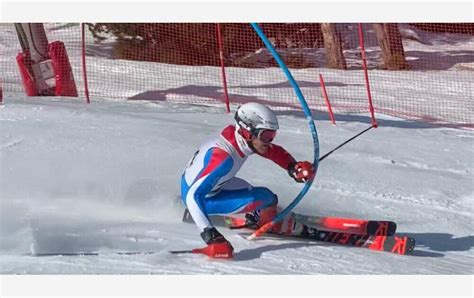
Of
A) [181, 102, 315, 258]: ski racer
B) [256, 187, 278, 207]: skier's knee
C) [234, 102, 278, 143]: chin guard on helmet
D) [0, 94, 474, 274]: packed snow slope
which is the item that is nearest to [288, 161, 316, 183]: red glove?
[181, 102, 315, 258]: ski racer

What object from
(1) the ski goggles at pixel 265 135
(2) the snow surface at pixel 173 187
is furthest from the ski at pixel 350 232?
(1) the ski goggles at pixel 265 135

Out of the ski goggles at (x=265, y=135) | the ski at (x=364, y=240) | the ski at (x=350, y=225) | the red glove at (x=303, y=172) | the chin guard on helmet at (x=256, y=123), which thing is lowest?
the ski at (x=364, y=240)

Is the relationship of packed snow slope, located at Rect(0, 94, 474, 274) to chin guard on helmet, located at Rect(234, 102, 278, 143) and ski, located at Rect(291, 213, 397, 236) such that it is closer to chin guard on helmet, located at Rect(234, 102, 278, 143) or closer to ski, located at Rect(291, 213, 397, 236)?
ski, located at Rect(291, 213, 397, 236)

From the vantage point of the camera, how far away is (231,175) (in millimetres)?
7715

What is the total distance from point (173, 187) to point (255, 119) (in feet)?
6.69

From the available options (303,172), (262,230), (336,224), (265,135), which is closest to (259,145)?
(265,135)

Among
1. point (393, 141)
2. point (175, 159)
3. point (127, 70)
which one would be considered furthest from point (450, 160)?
point (127, 70)

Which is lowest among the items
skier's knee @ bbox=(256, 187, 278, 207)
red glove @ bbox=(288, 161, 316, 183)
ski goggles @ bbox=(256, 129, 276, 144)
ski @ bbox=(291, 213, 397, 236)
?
ski @ bbox=(291, 213, 397, 236)

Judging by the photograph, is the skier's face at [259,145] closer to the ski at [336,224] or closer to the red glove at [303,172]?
the red glove at [303,172]

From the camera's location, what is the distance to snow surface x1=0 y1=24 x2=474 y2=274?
7438mm

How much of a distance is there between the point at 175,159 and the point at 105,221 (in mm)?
2312

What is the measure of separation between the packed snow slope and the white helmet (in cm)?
88

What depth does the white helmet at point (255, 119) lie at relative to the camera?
753 cm

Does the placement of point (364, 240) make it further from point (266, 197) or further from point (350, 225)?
point (266, 197)
